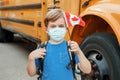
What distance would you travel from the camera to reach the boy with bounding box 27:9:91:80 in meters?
2.19

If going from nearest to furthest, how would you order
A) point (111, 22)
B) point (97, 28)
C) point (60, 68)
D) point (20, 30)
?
point (60, 68) → point (111, 22) → point (97, 28) → point (20, 30)

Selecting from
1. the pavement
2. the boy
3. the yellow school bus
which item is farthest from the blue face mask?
the pavement

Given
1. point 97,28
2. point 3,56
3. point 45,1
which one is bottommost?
point 3,56

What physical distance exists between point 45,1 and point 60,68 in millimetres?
2735

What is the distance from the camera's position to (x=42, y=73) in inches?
89.3

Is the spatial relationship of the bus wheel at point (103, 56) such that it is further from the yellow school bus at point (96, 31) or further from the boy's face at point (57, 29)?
the boy's face at point (57, 29)

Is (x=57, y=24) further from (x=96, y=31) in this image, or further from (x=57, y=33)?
(x=96, y=31)

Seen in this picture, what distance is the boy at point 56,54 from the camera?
2.19 metres

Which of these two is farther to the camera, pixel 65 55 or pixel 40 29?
pixel 40 29

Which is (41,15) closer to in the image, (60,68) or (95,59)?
→ (95,59)

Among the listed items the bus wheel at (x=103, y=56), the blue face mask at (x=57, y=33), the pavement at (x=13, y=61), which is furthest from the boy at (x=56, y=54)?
the pavement at (x=13, y=61)

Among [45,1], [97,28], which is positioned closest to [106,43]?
[97,28]

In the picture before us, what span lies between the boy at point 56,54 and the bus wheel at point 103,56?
73 cm

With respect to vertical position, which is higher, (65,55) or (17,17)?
(17,17)
